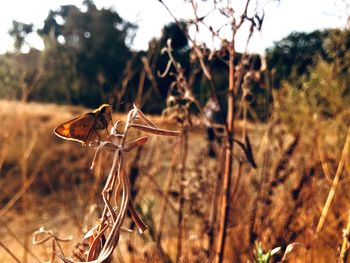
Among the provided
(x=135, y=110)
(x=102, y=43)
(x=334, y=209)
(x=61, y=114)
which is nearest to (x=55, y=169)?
(x=61, y=114)

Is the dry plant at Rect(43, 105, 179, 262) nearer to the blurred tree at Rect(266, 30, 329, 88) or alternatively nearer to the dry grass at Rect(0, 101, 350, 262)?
the dry grass at Rect(0, 101, 350, 262)

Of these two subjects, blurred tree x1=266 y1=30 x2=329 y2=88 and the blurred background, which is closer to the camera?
the blurred background

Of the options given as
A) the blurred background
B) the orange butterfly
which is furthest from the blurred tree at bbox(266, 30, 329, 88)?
the orange butterfly

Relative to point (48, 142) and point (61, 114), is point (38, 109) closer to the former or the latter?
point (61, 114)

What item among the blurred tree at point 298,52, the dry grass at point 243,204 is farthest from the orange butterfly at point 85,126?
the blurred tree at point 298,52

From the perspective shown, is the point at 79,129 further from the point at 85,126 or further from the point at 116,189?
the point at 116,189

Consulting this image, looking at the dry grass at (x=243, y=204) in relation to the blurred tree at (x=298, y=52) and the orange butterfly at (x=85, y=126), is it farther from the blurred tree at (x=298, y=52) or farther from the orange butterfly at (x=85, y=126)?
the orange butterfly at (x=85, y=126)

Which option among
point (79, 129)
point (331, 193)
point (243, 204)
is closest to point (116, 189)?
point (79, 129)

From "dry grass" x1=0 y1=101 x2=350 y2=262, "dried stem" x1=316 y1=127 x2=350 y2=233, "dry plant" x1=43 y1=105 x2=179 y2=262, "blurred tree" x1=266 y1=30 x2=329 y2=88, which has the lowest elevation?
"dry grass" x1=0 y1=101 x2=350 y2=262

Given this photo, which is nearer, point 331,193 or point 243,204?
point 331,193

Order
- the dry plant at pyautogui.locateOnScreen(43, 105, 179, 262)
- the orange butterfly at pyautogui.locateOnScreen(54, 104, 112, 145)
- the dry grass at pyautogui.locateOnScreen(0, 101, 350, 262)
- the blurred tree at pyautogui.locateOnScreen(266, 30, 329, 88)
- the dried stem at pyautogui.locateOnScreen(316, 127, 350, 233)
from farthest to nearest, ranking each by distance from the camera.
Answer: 1. the blurred tree at pyautogui.locateOnScreen(266, 30, 329, 88)
2. the dry grass at pyautogui.locateOnScreen(0, 101, 350, 262)
3. the dried stem at pyautogui.locateOnScreen(316, 127, 350, 233)
4. the orange butterfly at pyautogui.locateOnScreen(54, 104, 112, 145)
5. the dry plant at pyautogui.locateOnScreen(43, 105, 179, 262)
